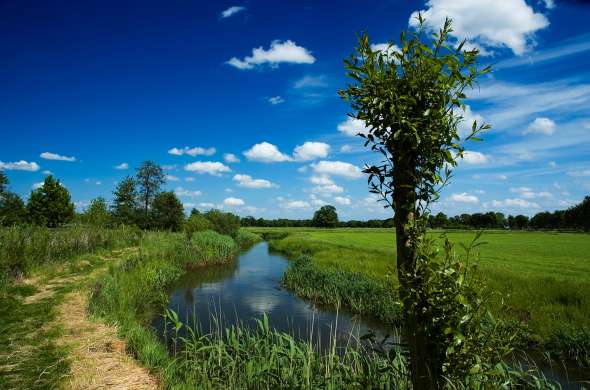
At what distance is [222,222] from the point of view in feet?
176

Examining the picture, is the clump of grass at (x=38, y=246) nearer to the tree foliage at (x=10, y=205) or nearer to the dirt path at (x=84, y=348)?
the dirt path at (x=84, y=348)

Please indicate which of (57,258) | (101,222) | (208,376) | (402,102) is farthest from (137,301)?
(101,222)

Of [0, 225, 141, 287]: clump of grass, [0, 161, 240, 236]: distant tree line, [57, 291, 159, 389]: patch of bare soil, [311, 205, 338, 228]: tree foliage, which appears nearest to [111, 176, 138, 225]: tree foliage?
[0, 161, 240, 236]: distant tree line

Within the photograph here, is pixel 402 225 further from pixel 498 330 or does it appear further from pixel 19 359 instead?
pixel 19 359

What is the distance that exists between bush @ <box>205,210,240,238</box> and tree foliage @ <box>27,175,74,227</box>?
18.0m

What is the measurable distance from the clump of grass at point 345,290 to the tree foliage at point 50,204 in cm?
3637

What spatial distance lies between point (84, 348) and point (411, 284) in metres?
6.29

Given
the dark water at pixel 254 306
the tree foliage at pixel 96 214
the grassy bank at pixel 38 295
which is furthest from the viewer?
the tree foliage at pixel 96 214

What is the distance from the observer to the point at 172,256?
25094mm

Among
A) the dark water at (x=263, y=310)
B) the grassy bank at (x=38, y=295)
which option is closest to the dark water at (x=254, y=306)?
the dark water at (x=263, y=310)

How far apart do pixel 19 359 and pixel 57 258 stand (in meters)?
13.0

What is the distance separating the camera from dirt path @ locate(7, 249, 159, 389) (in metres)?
5.30

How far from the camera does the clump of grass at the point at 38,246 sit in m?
12.4

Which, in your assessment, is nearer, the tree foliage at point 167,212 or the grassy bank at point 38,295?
the grassy bank at point 38,295
